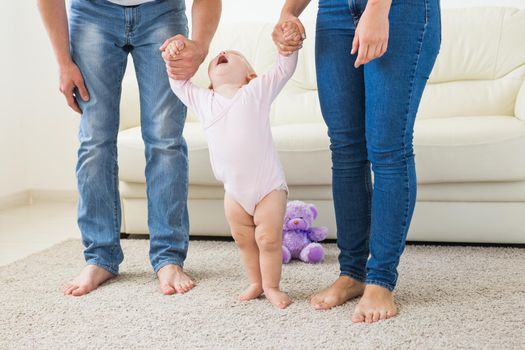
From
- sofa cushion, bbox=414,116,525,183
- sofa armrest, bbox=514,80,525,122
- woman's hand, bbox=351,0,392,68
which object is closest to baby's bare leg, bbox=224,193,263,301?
woman's hand, bbox=351,0,392,68

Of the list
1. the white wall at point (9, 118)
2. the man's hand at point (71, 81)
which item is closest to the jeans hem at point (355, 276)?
the man's hand at point (71, 81)

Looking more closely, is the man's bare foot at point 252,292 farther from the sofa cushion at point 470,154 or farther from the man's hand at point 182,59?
the sofa cushion at point 470,154

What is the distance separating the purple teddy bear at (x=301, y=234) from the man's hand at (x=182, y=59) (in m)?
0.67

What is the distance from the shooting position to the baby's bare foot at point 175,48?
→ 1.66 metres

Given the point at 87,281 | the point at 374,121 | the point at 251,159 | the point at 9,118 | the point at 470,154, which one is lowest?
the point at 87,281

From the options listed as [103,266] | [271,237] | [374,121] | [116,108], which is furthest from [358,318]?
[116,108]

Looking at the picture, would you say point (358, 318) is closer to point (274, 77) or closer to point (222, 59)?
point (274, 77)

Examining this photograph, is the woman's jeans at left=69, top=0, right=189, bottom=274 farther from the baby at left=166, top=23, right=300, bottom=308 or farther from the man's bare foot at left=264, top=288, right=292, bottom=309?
the man's bare foot at left=264, top=288, right=292, bottom=309

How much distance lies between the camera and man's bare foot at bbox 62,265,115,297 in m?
1.81

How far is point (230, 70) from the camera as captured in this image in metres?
1.69

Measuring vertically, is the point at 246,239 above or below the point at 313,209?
above

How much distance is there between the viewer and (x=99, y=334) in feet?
4.92

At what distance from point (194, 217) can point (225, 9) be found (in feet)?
4.63

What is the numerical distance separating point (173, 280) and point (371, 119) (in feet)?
2.45
